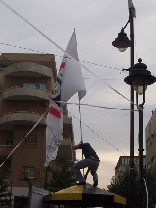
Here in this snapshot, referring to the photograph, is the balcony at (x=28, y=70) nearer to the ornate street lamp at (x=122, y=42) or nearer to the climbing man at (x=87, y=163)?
the ornate street lamp at (x=122, y=42)

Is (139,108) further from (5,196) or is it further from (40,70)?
(40,70)

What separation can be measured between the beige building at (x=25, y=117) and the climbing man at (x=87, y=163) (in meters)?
30.7

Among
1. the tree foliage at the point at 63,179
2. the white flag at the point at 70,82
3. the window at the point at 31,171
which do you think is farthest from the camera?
the window at the point at 31,171

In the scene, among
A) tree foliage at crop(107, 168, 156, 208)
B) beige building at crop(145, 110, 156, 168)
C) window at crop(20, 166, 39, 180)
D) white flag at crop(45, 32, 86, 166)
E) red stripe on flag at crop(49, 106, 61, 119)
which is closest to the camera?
white flag at crop(45, 32, 86, 166)

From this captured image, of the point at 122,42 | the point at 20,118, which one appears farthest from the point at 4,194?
the point at 122,42

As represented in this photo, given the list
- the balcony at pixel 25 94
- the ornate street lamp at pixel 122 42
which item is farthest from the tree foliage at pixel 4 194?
the ornate street lamp at pixel 122 42

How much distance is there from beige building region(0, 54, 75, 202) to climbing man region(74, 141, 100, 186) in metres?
30.7

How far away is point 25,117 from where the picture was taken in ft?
134

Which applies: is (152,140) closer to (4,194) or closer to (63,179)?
(63,179)

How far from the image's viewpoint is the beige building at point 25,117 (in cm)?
4038

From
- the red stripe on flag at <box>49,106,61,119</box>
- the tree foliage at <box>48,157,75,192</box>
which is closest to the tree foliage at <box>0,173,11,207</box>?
the tree foliage at <box>48,157,75,192</box>

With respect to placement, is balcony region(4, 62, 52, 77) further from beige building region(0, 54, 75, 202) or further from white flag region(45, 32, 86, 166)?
white flag region(45, 32, 86, 166)

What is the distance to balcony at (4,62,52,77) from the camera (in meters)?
42.5

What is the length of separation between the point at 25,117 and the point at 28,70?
5.01m
